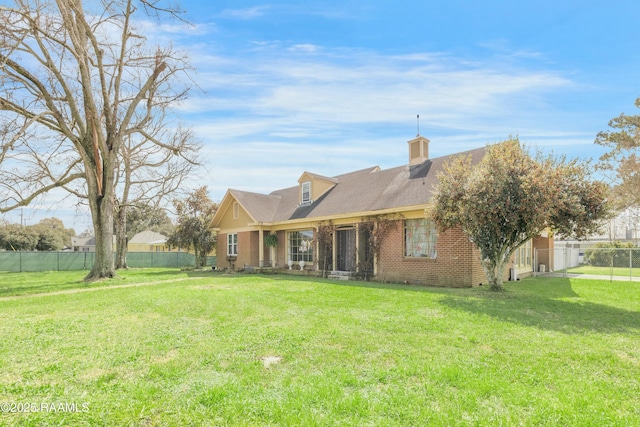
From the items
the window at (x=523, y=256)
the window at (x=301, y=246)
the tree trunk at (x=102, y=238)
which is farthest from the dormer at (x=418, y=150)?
the tree trunk at (x=102, y=238)

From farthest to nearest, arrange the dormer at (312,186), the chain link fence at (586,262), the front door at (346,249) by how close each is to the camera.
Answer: the dormer at (312,186) → the chain link fence at (586,262) → the front door at (346,249)

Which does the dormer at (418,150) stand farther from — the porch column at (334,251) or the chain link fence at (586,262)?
the chain link fence at (586,262)

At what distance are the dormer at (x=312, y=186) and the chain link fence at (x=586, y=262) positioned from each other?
11.6 m

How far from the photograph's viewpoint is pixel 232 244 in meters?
22.9

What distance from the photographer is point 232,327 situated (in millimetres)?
6031

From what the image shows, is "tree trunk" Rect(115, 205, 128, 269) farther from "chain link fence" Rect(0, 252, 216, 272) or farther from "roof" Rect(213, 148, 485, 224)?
"roof" Rect(213, 148, 485, 224)

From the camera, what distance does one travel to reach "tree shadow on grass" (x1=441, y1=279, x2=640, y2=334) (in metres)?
6.15

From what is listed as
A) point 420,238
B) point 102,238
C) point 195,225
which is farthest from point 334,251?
point 195,225

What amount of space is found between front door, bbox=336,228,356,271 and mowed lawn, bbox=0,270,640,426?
319 inches

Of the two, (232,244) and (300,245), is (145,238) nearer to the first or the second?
(232,244)

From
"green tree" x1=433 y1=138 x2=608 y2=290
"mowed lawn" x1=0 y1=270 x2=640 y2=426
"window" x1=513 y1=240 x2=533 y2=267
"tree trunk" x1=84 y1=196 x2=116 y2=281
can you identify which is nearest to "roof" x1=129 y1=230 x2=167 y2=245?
"tree trunk" x1=84 y1=196 x2=116 y2=281

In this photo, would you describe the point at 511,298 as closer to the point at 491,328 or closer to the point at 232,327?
the point at 491,328

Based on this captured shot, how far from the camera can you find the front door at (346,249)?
16.1 metres

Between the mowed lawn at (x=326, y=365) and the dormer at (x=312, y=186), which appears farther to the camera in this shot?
the dormer at (x=312, y=186)
